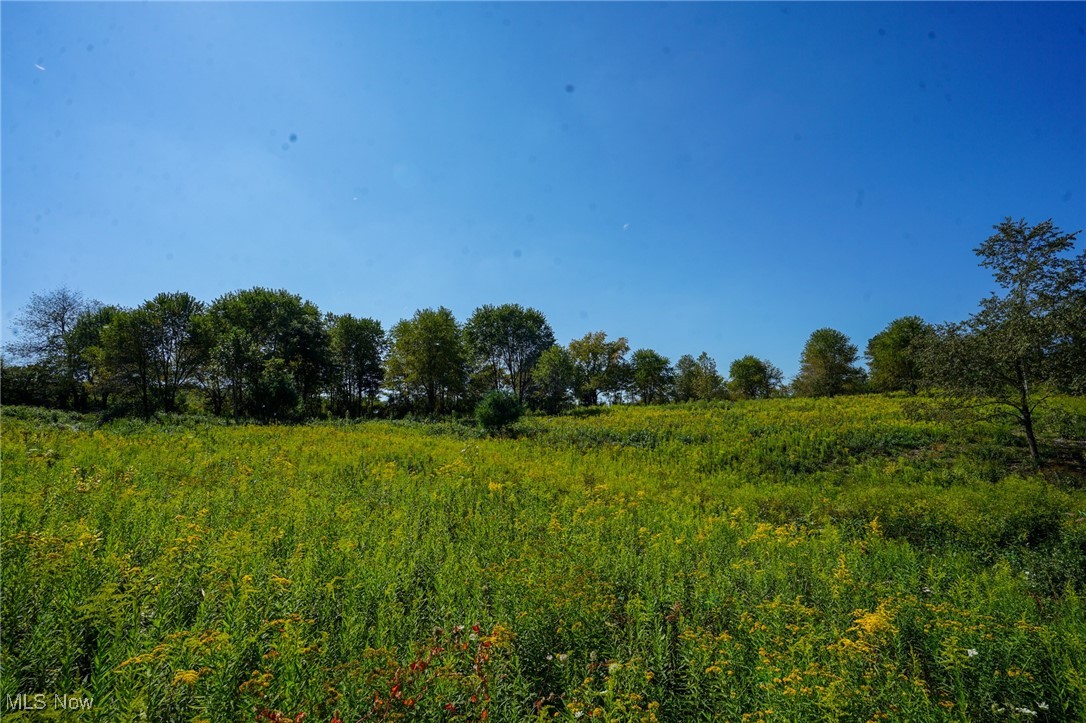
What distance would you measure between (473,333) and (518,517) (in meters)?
49.9

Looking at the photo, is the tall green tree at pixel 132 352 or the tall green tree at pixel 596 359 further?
the tall green tree at pixel 596 359

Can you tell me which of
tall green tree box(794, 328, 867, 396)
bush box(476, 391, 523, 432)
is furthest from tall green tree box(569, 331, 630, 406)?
bush box(476, 391, 523, 432)

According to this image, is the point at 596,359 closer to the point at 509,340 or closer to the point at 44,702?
the point at 509,340

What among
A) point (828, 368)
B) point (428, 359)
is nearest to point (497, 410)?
point (428, 359)

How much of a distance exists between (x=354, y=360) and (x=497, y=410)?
1217 inches

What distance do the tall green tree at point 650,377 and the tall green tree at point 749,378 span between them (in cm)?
1012

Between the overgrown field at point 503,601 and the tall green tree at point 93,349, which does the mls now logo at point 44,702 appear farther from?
the tall green tree at point 93,349

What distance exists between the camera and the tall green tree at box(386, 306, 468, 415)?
43.0 metres

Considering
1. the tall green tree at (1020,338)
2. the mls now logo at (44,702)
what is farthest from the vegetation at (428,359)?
the mls now logo at (44,702)

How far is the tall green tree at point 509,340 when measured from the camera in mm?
55531

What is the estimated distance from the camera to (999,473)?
1439 centimetres

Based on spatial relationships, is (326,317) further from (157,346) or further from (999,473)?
(999,473)

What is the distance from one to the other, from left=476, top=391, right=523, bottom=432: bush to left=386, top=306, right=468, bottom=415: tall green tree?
1732cm

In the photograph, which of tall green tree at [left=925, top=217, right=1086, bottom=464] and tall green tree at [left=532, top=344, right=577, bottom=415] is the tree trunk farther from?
tall green tree at [left=532, top=344, right=577, bottom=415]
